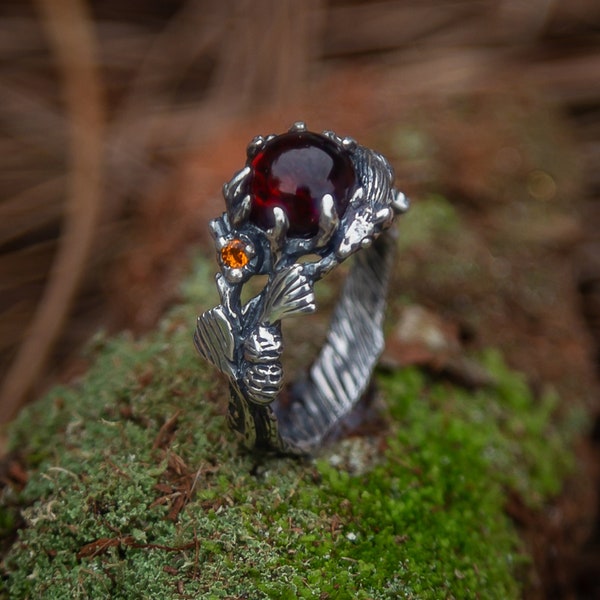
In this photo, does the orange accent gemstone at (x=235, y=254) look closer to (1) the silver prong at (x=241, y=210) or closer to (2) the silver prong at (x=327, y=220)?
(1) the silver prong at (x=241, y=210)

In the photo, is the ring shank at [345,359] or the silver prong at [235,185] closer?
the silver prong at [235,185]

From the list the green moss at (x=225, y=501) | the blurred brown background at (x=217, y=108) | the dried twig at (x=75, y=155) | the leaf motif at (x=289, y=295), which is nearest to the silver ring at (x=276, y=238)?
the leaf motif at (x=289, y=295)

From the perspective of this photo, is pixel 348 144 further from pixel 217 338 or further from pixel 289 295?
pixel 217 338

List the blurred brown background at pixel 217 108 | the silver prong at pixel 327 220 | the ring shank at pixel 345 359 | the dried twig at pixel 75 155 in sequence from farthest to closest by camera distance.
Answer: the dried twig at pixel 75 155 → the blurred brown background at pixel 217 108 → the ring shank at pixel 345 359 → the silver prong at pixel 327 220

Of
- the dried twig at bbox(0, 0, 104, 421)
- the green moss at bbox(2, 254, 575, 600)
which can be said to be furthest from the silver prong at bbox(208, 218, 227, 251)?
the dried twig at bbox(0, 0, 104, 421)

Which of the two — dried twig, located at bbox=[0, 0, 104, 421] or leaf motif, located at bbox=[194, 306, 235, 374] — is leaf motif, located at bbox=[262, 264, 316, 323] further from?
dried twig, located at bbox=[0, 0, 104, 421]

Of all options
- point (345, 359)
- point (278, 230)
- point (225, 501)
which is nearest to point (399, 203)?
point (278, 230)
